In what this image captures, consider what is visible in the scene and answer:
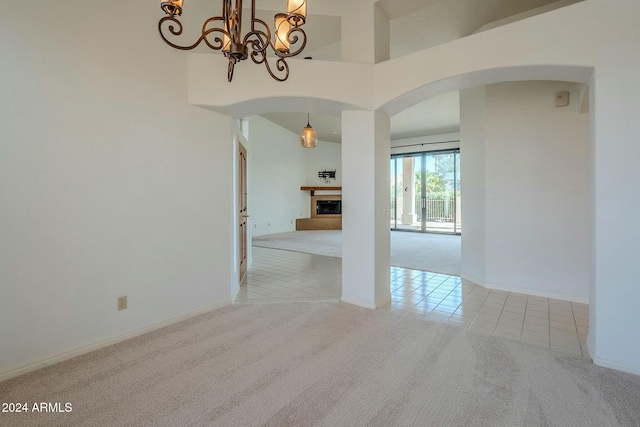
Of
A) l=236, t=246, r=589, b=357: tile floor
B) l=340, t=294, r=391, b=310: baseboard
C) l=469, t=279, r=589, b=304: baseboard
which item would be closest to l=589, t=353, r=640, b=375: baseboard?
l=236, t=246, r=589, b=357: tile floor

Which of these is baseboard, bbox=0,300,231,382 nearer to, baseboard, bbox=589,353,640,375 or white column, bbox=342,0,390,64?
white column, bbox=342,0,390,64

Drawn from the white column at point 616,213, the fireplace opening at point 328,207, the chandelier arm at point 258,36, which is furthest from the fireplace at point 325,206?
the chandelier arm at point 258,36

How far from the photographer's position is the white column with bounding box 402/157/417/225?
10617mm

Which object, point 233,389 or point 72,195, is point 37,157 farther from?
point 233,389

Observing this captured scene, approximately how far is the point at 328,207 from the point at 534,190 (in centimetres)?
819

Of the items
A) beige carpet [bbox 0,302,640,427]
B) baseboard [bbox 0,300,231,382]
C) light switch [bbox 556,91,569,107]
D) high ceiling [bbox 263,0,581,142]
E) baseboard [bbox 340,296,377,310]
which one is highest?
high ceiling [bbox 263,0,581,142]

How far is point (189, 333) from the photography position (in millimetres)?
2717

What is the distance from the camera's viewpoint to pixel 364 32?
329 centimetres

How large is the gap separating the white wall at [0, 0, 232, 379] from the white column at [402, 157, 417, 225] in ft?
28.2

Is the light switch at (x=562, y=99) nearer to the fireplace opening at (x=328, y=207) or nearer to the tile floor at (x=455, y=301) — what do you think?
the tile floor at (x=455, y=301)

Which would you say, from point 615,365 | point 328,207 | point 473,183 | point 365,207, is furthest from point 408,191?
point 615,365

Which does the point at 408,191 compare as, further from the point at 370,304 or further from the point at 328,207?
the point at 370,304

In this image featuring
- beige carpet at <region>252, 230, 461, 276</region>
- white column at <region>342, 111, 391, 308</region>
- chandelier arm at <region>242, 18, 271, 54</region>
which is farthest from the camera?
beige carpet at <region>252, 230, 461, 276</region>

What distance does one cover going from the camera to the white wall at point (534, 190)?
11.1 ft
